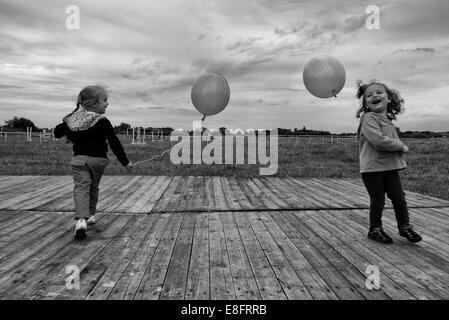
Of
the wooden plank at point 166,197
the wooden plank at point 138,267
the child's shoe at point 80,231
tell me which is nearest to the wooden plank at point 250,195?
the wooden plank at point 166,197

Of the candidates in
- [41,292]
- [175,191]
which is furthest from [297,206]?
[41,292]

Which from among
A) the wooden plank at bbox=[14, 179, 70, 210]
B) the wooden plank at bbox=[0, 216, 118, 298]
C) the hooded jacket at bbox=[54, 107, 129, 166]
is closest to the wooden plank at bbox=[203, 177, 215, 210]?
the wooden plank at bbox=[0, 216, 118, 298]

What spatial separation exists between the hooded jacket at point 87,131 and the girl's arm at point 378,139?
2.41 metres

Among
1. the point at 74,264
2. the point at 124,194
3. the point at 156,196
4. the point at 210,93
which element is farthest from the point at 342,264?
the point at 210,93

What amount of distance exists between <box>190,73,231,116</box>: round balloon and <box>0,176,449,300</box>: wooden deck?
3.40 metres

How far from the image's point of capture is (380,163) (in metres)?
3.49

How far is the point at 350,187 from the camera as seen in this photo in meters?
6.99

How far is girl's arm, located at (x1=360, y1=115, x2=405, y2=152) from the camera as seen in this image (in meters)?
3.36

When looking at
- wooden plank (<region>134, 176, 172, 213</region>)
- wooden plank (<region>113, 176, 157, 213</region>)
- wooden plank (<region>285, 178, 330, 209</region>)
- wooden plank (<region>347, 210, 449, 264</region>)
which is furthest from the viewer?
wooden plank (<region>285, 178, 330, 209</region>)

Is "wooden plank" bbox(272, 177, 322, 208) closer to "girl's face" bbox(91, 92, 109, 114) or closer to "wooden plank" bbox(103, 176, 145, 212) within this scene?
"wooden plank" bbox(103, 176, 145, 212)

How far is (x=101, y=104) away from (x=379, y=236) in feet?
9.71

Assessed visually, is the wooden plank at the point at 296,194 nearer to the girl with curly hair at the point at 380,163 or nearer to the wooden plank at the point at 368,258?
the wooden plank at the point at 368,258

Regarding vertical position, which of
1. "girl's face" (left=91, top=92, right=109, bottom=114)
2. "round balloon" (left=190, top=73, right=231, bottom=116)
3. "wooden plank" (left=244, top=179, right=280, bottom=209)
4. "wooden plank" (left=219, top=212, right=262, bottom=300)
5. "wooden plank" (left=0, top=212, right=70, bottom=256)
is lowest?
"wooden plank" (left=219, top=212, right=262, bottom=300)

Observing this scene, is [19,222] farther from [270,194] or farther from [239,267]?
[270,194]
